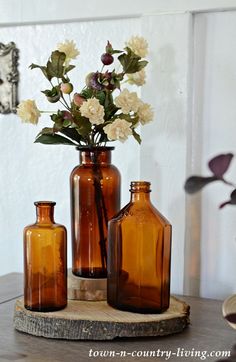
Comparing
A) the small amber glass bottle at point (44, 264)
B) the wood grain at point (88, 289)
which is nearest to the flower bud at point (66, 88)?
the small amber glass bottle at point (44, 264)

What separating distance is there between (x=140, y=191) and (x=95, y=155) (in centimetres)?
15

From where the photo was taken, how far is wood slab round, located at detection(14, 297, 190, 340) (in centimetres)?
108

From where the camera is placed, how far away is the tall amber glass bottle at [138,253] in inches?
45.6

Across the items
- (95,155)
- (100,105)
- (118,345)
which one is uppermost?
(100,105)

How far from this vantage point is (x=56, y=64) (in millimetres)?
1253

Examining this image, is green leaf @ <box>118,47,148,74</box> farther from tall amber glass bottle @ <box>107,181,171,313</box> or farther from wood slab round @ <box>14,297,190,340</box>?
wood slab round @ <box>14,297,190,340</box>

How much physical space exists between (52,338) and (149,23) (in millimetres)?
807

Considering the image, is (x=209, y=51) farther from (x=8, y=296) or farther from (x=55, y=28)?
(x=8, y=296)

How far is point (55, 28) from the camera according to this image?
1.62 m

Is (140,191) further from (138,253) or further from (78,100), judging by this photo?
(78,100)

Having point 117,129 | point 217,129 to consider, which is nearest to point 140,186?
point 117,129

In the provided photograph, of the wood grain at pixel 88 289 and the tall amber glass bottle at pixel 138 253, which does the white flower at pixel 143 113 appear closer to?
the tall amber glass bottle at pixel 138 253

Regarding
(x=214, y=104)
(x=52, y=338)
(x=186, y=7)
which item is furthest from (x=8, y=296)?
(x=186, y=7)

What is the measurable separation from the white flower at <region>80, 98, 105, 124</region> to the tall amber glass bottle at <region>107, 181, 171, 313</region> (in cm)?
16
